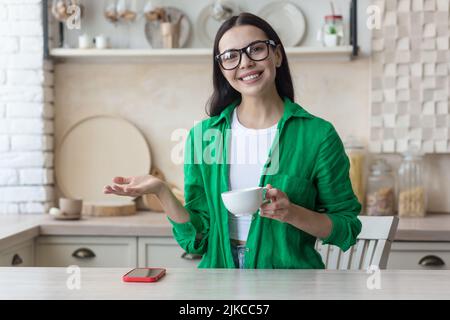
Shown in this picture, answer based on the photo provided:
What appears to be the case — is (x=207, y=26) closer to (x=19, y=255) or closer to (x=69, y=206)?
(x=69, y=206)

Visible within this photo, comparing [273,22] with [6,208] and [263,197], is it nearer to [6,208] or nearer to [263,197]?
Answer: [6,208]

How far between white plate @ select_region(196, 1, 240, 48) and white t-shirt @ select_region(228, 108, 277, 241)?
142 centimetres

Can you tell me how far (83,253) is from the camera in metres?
2.76

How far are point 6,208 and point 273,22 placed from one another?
1571 millimetres

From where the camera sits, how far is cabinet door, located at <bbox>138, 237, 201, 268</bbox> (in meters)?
2.74

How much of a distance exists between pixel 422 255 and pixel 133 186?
1458mm

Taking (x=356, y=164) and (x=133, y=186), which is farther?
(x=356, y=164)

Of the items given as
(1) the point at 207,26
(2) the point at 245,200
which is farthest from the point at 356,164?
(2) the point at 245,200

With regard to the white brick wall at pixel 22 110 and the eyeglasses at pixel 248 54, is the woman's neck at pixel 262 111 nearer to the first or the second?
the eyeglasses at pixel 248 54

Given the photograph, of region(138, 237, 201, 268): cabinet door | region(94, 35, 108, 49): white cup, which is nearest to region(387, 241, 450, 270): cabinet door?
region(138, 237, 201, 268): cabinet door

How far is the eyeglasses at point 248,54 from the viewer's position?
179 centimetres

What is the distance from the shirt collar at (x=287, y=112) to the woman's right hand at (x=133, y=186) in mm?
315
